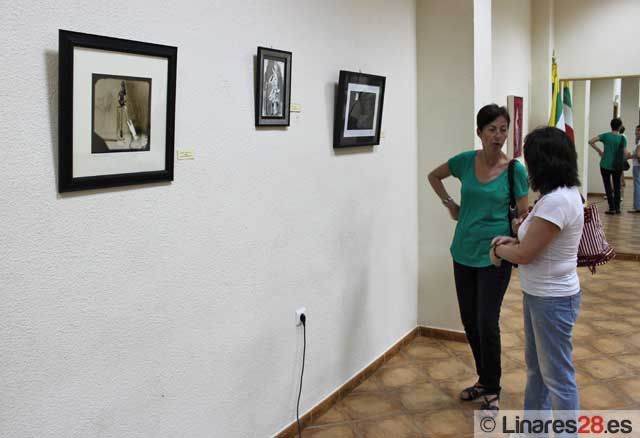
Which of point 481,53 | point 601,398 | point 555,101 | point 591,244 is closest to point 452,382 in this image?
point 601,398

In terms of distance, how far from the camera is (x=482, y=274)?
3.22 metres

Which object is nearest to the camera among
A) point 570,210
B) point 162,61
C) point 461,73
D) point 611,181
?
point 162,61

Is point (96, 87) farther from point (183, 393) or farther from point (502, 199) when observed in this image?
point (502, 199)

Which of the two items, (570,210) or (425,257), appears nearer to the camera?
(570,210)

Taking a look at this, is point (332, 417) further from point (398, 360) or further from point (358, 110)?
point (358, 110)

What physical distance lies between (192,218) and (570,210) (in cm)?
153

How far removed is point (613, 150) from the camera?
10.6 m

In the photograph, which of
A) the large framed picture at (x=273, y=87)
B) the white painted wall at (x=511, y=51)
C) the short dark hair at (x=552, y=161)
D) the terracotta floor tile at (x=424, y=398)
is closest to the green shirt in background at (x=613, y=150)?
the white painted wall at (x=511, y=51)

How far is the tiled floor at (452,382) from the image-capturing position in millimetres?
3303

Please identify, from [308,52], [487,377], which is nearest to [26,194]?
[308,52]

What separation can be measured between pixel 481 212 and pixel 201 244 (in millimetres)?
1563

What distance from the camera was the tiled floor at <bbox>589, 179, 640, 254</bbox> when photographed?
25.3ft

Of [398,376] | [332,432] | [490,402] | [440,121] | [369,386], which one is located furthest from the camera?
[440,121]

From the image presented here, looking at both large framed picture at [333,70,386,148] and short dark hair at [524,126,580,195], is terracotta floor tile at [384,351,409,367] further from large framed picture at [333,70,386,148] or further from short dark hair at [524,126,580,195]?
short dark hair at [524,126,580,195]
